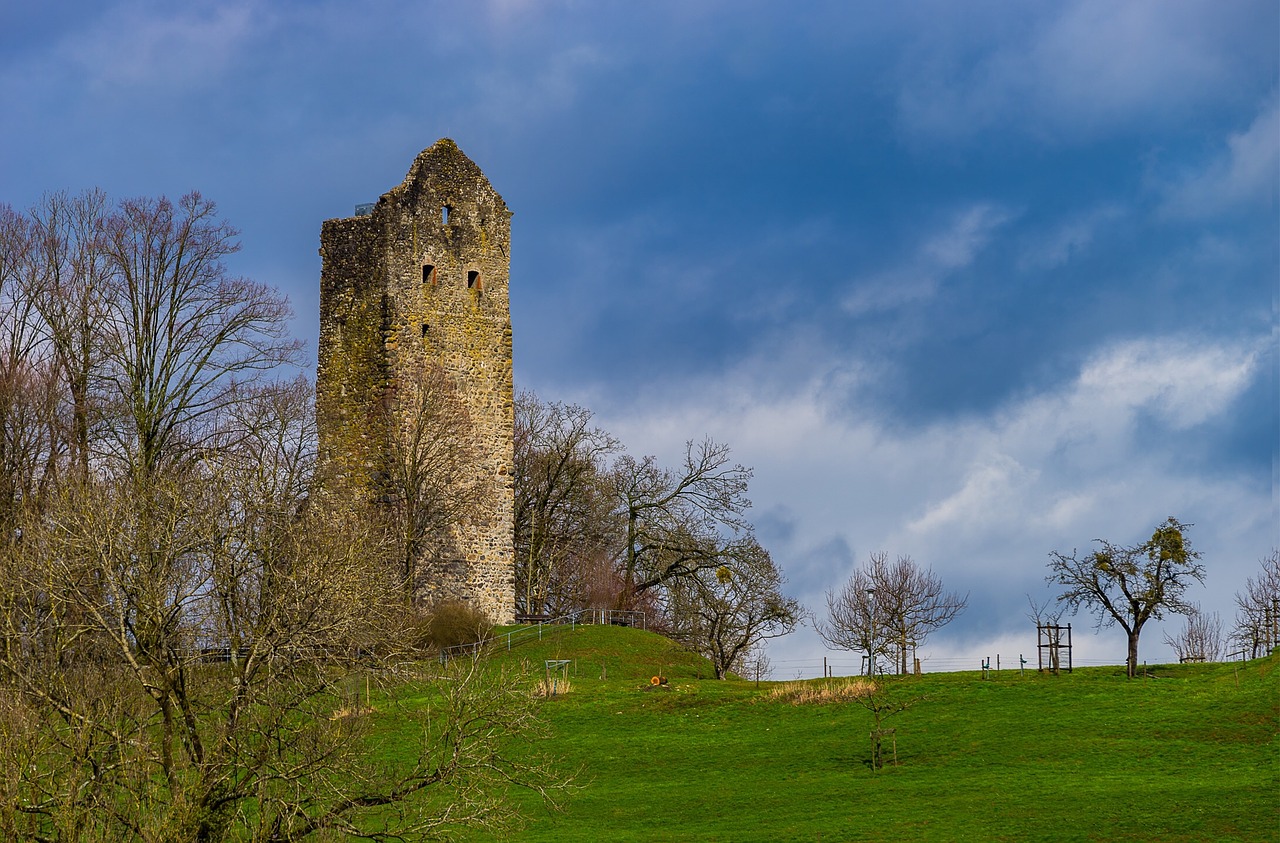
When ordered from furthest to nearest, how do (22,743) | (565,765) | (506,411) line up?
(506,411) < (565,765) < (22,743)

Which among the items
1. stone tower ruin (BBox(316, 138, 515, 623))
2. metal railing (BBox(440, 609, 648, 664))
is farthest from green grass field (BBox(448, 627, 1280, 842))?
stone tower ruin (BBox(316, 138, 515, 623))

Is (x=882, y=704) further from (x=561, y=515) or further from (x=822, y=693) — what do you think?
(x=561, y=515)

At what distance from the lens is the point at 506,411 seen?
54.8 m

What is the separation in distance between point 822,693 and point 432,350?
20.8 meters

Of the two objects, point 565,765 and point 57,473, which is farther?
point 57,473

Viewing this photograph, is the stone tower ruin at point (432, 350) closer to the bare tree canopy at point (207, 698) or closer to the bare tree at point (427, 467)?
the bare tree at point (427, 467)

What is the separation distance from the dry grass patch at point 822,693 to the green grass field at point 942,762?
0.43 m

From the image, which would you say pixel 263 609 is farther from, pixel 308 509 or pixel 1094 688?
pixel 1094 688

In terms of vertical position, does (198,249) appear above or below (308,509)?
above

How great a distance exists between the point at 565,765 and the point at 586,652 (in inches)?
564

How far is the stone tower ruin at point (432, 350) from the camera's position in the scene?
5297cm

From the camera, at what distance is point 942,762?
31828 millimetres

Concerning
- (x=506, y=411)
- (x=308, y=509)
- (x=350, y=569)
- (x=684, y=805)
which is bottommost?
(x=684, y=805)

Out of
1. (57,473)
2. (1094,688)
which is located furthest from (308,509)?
(1094,688)
